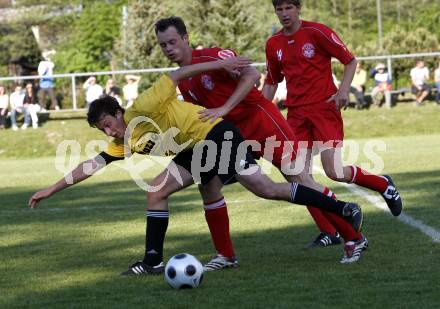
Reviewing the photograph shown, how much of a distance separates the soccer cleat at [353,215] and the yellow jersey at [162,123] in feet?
3.53

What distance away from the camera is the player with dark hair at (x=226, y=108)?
658cm

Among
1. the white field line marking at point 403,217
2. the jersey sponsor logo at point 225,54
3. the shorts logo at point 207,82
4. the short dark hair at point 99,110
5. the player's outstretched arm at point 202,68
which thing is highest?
the jersey sponsor logo at point 225,54

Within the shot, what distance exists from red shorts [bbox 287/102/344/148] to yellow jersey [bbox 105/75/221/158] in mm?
1349

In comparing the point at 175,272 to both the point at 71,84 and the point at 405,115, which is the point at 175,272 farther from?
the point at 71,84

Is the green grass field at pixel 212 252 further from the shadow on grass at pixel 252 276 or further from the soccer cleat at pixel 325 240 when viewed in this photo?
the soccer cleat at pixel 325 240

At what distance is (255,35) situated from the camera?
36.6 m

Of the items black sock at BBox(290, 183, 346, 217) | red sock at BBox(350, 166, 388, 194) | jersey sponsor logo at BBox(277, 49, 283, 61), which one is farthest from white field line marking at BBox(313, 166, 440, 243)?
jersey sponsor logo at BBox(277, 49, 283, 61)

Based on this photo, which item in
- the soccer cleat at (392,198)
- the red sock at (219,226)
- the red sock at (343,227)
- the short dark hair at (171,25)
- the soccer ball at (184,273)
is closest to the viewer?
the soccer ball at (184,273)

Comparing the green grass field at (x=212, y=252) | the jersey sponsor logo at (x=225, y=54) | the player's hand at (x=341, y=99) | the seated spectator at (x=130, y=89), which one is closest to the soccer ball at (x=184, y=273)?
the green grass field at (x=212, y=252)

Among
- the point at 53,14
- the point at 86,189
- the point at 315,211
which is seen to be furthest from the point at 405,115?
A: the point at 53,14

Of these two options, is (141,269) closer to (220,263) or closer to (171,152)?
(220,263)

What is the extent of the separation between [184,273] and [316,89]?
93.3 inches

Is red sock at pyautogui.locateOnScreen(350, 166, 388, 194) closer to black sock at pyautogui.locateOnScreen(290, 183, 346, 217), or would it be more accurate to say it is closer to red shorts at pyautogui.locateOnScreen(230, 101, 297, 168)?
red shorts at pyautogui.locateOnScreen(230, 101, 297, 168)

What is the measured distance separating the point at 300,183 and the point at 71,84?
20300mm
